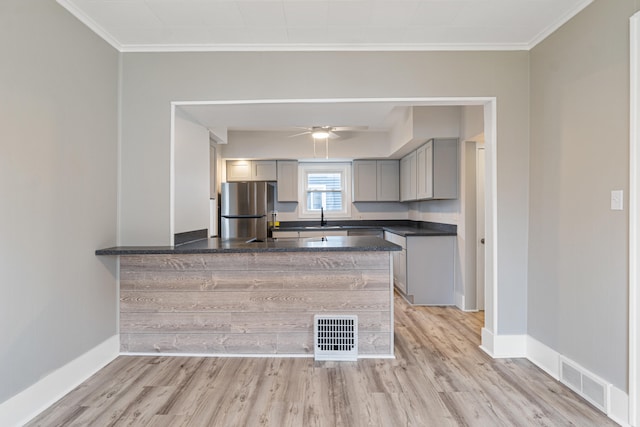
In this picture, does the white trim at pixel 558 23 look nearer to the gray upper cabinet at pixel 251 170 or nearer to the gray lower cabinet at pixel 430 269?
the gray lower cabinet at pixel 430 269

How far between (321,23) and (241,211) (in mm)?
3416

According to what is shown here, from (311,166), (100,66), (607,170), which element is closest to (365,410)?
(607,170)

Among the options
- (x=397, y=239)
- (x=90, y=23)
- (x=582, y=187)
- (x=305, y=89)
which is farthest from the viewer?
(x=397, y=239)

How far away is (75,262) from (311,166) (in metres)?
4.40

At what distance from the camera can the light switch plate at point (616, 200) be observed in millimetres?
1952

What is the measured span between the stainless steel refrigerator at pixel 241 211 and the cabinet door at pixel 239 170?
0.51m

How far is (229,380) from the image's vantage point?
7.91 feet

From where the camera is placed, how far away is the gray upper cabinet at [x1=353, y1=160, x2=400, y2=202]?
5969mm

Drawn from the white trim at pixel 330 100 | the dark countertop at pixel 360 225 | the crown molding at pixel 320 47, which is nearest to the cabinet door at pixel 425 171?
the dark countertop at pixel 360 225

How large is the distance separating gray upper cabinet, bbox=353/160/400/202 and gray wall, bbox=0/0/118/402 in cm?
402

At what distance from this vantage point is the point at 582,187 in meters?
2.24

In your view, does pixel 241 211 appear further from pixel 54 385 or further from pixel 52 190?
pixel 54 385

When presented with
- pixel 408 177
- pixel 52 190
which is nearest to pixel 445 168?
pixel 408 177

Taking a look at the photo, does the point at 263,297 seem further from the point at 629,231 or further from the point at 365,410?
the point at 629,231
